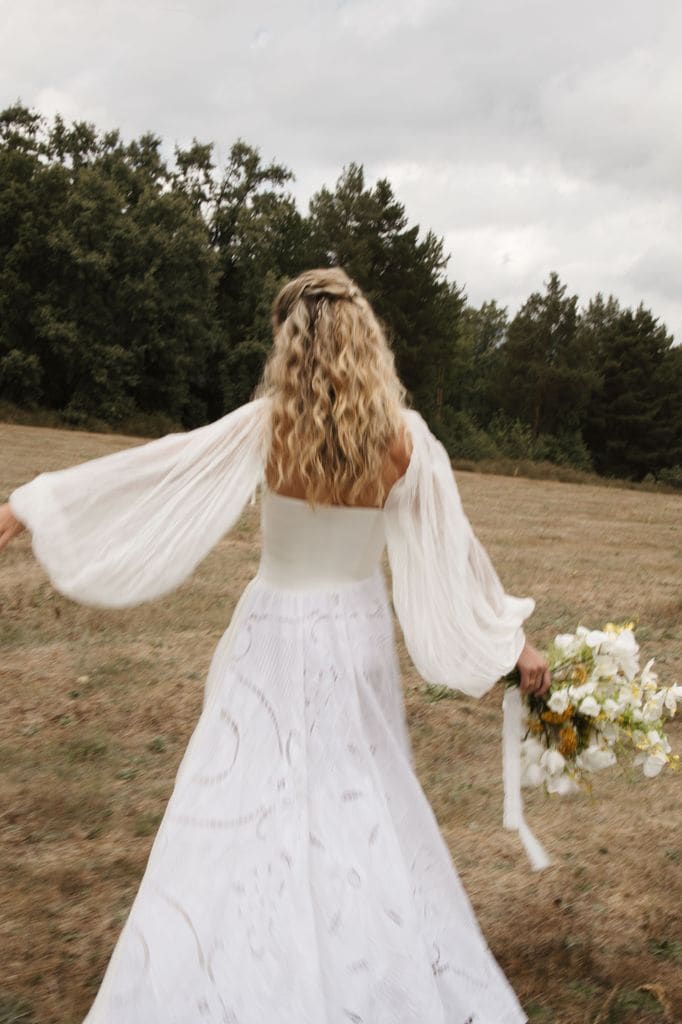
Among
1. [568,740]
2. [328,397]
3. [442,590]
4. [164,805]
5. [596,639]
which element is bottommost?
[164,805]

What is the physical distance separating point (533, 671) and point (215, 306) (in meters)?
37.8

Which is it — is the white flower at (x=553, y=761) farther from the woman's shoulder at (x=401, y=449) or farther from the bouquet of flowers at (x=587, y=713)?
the woman's shoulder at (x=401, y=449)

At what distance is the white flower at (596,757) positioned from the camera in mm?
3195

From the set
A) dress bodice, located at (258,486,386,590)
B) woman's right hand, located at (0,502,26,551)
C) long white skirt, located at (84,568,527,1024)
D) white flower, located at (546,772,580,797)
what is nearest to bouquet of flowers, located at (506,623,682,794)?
white flower, located at (546,772,580,797)

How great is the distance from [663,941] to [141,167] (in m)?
40.5

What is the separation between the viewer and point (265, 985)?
261 cm

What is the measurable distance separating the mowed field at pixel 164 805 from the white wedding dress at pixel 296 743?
86cm

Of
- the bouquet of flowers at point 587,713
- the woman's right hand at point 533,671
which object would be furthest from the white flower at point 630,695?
the woman's right hand at point 533,671

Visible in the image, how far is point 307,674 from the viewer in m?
2.91

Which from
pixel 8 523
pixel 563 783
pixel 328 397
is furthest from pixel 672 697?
pixel 8 523

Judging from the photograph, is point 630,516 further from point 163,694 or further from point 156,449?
point 156,449

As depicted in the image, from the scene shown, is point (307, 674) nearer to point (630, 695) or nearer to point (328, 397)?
point (328, 397)

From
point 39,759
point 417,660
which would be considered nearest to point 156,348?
point 39,759

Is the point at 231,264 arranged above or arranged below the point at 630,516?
above
